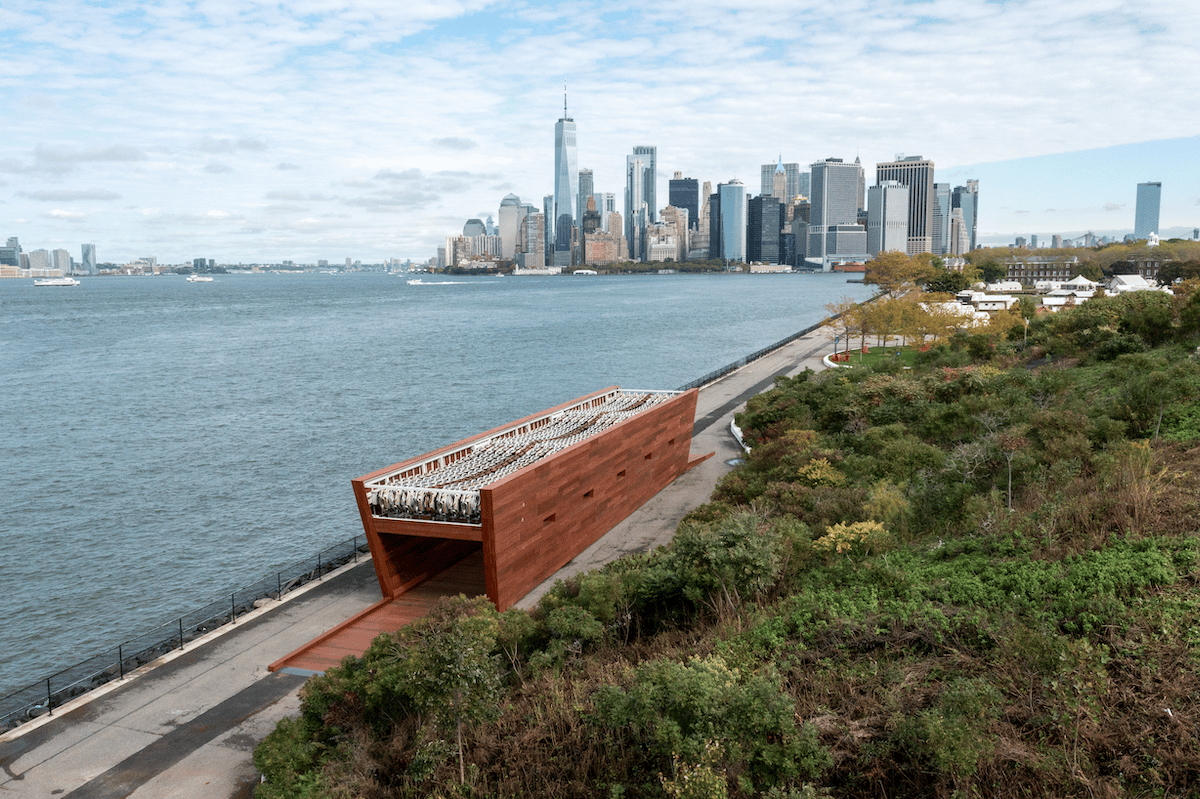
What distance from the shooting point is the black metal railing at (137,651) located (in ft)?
51.8

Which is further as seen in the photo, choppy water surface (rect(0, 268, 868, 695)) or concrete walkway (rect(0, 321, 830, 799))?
choppy water surface (rect(0, 268, 868, 695))

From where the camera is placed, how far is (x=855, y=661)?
10562 millimetres

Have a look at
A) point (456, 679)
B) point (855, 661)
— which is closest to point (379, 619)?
point (456, 679)

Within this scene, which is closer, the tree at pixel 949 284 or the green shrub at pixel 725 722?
the green shrub at pixel 725 722

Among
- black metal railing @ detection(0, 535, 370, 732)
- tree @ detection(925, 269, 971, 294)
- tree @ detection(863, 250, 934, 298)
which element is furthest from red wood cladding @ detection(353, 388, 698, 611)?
tree @ detection(863, 250, 934, 298)

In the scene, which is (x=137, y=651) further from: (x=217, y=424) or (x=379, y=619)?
(x=217, y=424)

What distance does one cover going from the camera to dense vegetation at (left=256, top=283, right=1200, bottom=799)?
8.45 metres

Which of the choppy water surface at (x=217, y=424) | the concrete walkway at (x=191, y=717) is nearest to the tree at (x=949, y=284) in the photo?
Result: the choppy water surface at (x=217, y=424)

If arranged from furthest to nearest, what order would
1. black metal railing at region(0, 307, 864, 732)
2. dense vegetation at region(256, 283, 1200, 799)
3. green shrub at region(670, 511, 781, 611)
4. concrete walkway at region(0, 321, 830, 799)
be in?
black metal railing at region(0, 307, 864, 732), green shrub at region(670, 511, 781, 611), concrete walkway at region(0, 321, 830, 799), dense vegetation at region(256, 283, 1200, 799)

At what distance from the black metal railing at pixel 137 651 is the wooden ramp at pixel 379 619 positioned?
287 centimetres

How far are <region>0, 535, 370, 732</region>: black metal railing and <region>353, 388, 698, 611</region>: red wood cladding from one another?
321cm

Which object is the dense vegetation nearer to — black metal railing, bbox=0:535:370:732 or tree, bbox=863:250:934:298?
black metal railing, bbox=0:535:370:732

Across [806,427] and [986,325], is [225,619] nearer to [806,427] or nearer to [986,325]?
[806,427]

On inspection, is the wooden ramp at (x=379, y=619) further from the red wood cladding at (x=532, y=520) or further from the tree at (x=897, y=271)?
the tree at (x=897, y=271)
